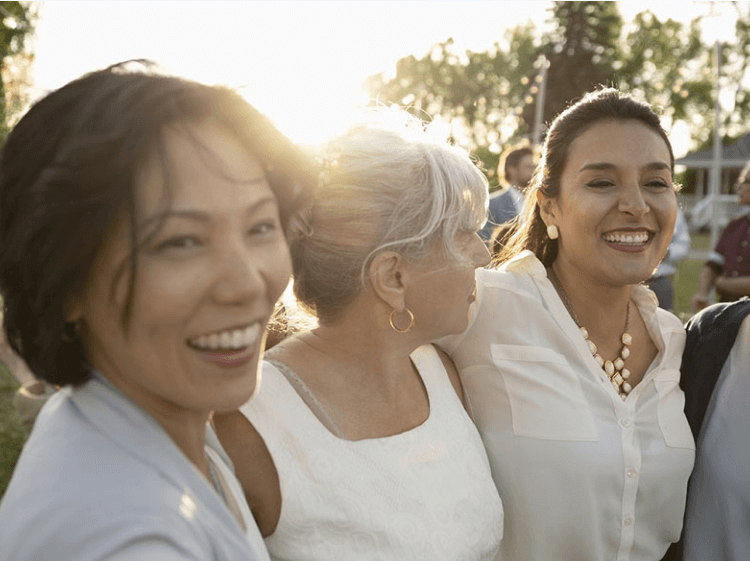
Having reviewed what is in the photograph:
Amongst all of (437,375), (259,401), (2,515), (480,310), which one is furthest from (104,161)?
(480,310)

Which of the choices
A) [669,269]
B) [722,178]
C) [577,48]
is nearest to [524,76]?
[577,48]

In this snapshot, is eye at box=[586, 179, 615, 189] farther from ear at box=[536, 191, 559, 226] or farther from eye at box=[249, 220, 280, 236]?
eye at box=[249, 220, 280, 236]

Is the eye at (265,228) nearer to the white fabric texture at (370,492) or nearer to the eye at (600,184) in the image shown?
the white fabric texture at (370,492)

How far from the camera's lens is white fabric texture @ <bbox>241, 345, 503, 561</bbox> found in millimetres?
2023

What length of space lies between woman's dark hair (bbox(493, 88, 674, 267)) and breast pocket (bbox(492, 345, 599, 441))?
0.55m

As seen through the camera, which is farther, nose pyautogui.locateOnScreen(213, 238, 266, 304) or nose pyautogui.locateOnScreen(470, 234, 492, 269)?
nose pyautogui.locateOnScreen(470, 234, 492, 269)

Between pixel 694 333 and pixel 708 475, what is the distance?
0.54m

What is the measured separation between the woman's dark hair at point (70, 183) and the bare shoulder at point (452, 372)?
1.58 metres

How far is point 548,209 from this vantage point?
10.0ft

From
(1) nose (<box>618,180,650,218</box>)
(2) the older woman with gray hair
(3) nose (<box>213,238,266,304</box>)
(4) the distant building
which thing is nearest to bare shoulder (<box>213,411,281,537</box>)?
(2) the older woman with gray hair

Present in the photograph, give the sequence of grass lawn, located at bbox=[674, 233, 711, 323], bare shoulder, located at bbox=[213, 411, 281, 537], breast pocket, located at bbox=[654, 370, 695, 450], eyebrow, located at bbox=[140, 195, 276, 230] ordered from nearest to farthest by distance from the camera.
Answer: eyebrow, located at bbox=[140, 195, 276, 230] < bare shoulder, located at bbox=[213, 411, 281, 537] < breast pocket, located at bbox=[654, 370, 695, 450] < grass lawn, located at bbox=[674, 233, 711, 323]

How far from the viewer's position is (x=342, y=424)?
2.22m

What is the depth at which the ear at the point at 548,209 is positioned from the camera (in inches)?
118

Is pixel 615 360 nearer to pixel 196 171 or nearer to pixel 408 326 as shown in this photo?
pixel 408 326
